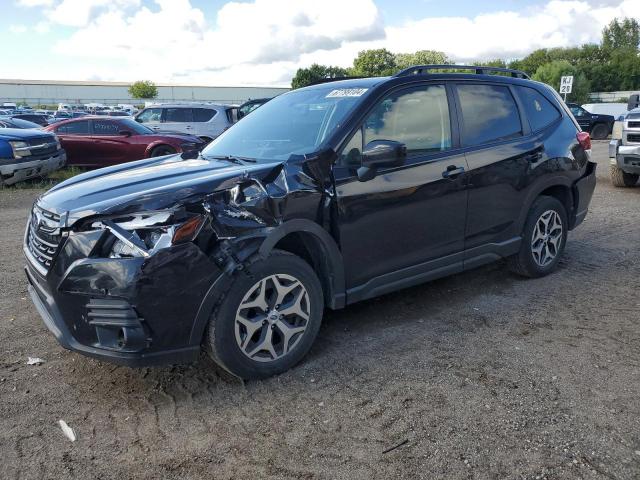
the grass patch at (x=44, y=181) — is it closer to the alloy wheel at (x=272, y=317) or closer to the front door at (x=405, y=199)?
the front door at (x=405, y=199)

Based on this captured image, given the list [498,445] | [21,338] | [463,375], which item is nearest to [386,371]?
[463,375]

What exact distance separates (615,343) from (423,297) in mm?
1512

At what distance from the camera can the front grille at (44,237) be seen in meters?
3.02

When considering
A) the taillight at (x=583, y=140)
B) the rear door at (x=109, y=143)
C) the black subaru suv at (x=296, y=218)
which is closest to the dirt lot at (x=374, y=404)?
the black subaru suv at (x=296, y=218)

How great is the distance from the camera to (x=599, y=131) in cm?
2461

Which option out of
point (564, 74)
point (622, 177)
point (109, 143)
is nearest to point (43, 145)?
point (109, 143)

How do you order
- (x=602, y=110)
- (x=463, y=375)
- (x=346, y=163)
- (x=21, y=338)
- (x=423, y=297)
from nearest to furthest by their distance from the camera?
1. (x=463, y=375)
2. (x=346, y=163)
3. (x=21, y=338)
4. (x=423, y=297)
5. (x=602, y=110)

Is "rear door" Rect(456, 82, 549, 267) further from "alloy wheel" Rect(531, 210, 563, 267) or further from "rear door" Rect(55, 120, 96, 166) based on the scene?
"rear door" Rect(55, 120, 96, 166)

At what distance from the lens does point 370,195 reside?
12.0 ft

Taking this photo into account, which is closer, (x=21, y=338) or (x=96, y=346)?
(x=96, y=346)

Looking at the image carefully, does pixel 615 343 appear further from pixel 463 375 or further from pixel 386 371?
pixel 386 371

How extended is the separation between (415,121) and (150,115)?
1372cm

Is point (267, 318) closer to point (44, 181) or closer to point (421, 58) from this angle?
point (44, 181)

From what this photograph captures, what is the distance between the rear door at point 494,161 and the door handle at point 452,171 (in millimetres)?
113
